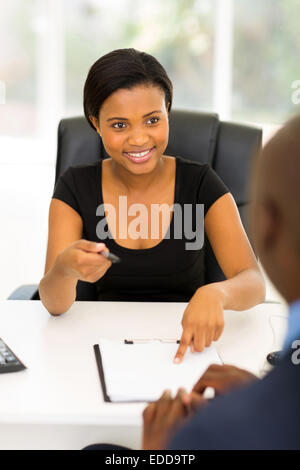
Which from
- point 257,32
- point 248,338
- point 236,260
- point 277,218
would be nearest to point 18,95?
point 257,32

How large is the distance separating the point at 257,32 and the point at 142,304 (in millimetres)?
2564

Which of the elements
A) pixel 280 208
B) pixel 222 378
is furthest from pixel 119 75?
pixel 280 208

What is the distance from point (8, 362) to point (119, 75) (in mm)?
813

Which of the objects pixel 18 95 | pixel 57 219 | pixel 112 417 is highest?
pixel 18 95

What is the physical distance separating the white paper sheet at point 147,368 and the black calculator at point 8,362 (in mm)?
161

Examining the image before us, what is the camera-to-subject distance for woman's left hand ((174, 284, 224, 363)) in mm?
1229

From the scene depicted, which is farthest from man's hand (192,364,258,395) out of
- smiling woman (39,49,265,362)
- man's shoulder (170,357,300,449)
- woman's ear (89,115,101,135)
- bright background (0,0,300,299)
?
bright background (0,0,300,299)

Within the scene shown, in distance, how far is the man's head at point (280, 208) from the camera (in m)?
0.57

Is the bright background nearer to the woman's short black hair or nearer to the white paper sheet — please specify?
the woman's short black hair

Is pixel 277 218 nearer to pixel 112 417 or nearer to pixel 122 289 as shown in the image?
pixel 112 417

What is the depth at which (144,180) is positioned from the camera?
1793mm

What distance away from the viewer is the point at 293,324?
63cm

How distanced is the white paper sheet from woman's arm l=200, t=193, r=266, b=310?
0.21 metres

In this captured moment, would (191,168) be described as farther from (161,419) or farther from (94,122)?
(161,419)
